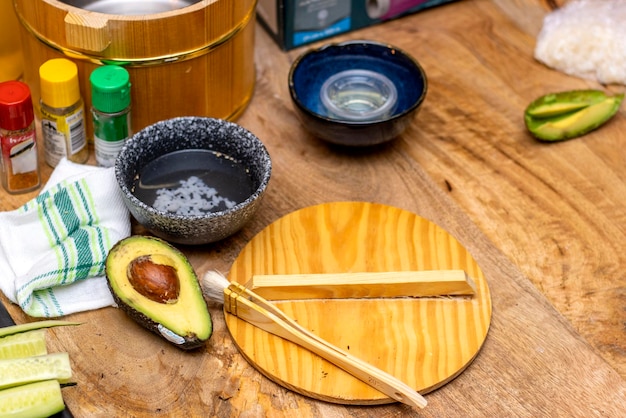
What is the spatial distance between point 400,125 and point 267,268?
26 cm

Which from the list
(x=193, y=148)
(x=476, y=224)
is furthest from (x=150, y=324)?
(x=476, y=224)

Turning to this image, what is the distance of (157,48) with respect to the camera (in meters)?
1.04

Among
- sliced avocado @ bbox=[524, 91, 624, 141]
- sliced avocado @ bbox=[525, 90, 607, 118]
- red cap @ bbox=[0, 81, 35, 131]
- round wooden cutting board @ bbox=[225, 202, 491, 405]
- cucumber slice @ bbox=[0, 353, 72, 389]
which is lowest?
round wooden cutting board @ bbox=[225, 202, 491, 405]

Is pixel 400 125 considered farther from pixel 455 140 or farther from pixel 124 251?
pixel 124 251

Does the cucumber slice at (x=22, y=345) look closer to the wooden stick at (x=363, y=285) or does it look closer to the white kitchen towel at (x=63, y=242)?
the white kitchen towel at (x=63, y=242)

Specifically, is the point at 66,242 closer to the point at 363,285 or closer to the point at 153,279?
the point at 153,279

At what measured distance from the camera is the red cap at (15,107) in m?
1.00

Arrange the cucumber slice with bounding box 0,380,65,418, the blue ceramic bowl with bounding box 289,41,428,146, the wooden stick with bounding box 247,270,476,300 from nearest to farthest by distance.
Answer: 1. the cucumber slice with bounding box 0,380,65,418
2. the wooden stick with bounding box 247,270,476,300
3. the blue ceramic bowl with bounding box 289,41,428,146

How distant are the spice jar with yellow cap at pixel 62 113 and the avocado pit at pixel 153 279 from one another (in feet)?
0.77

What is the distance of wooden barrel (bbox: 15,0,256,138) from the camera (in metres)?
1.02

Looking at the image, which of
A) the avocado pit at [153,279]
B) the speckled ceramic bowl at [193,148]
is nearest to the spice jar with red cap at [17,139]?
the speckled ceramic bowl at [193,148]

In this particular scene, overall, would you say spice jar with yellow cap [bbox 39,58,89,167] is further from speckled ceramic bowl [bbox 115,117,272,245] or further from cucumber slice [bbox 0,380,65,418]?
cucumber slice [bbox 0,380,65,418]

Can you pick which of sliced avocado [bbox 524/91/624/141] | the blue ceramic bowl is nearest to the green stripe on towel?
the blue ceramic bowl

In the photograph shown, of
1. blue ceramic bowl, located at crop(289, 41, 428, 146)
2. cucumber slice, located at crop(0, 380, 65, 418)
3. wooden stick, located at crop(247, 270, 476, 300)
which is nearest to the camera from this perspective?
cucumber slice, located at crop(0, 380, 65, 418)
